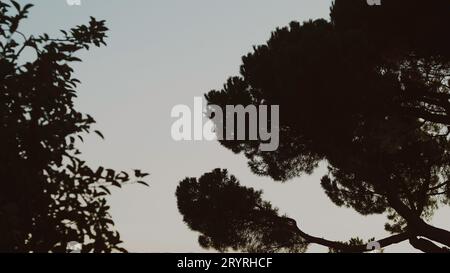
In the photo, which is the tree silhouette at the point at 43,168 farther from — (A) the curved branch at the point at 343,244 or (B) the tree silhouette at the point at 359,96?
(A) the curved branch at the point at 343,244

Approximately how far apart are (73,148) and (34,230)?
77 centimetres

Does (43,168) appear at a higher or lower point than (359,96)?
lower

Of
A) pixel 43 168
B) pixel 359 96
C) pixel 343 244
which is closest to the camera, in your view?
pixel 43 168

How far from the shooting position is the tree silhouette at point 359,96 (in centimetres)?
1247

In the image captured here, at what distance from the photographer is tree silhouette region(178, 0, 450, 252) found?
12469mm

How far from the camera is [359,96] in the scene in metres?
12.6

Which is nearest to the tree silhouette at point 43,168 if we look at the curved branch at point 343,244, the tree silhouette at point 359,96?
the tree silhouette at point 359,96

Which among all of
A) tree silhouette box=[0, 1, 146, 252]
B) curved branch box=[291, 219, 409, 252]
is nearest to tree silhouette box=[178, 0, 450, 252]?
curved branch box=[291, 219, 409, 252]

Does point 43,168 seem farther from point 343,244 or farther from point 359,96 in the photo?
point 343,244

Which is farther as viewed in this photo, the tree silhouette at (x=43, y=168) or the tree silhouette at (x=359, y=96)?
the tree silhouette at (x=359, y=96)

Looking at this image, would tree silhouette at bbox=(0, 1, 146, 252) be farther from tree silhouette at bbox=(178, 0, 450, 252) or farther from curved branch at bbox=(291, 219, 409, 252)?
curved branch at bbox=(291, 219, 409, 252)

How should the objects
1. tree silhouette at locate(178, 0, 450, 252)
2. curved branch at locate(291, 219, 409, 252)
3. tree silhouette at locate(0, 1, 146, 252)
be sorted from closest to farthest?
1. tree silhouette at locate(0, 1, 146, 252)
2. tree silhouette at locate(178, 0, 450, 252)
3. curved branch at locate(291, 219, 409, 252)

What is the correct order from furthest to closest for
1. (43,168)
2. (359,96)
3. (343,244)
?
(343,244)
(359,96)
(43,168)

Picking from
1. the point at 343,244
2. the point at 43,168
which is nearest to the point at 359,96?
the point at 343,244
